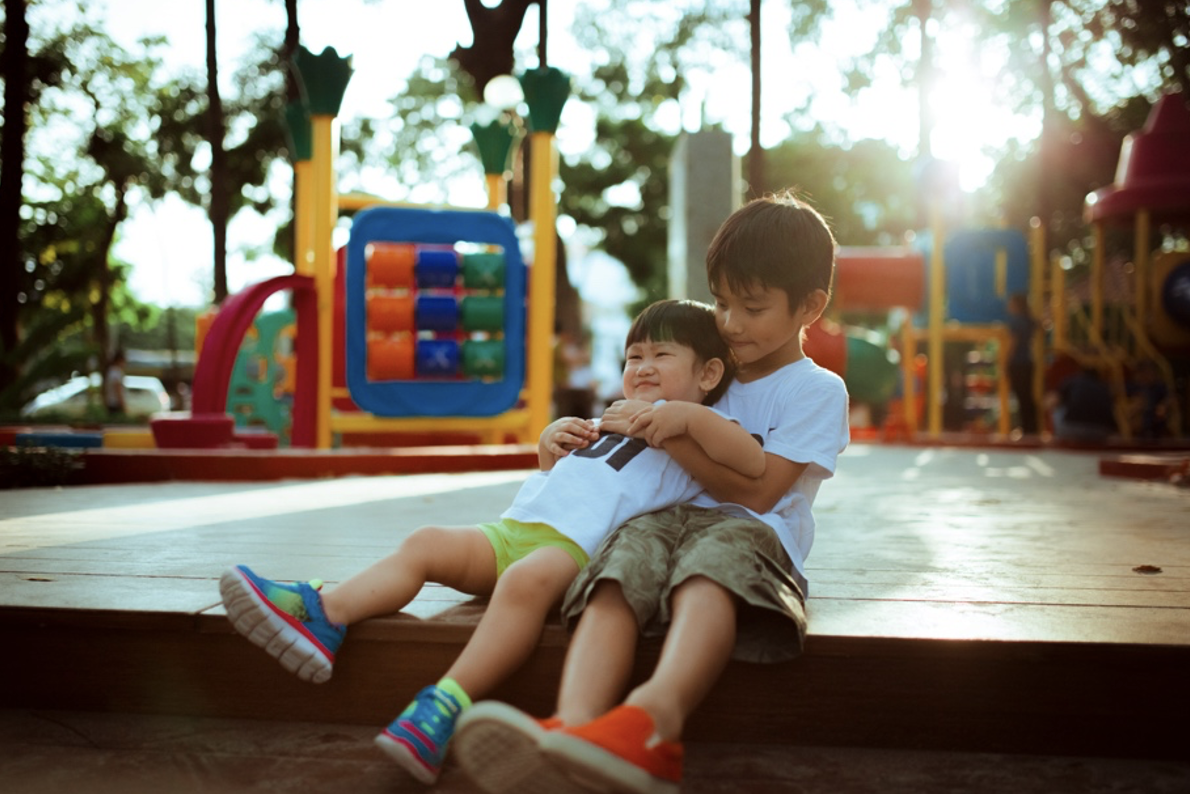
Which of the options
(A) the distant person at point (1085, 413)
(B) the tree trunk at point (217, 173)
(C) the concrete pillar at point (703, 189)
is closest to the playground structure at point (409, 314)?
(C) the concrete pillar at point (703, 189)

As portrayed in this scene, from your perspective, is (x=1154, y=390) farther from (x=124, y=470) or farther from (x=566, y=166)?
(x=566, y=166)

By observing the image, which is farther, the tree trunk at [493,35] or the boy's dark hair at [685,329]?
the tree trunk at [493,35]

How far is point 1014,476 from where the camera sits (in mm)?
6855

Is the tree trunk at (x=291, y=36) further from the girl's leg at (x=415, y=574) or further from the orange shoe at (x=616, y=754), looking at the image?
the orange shoe at (x=616, y=754)

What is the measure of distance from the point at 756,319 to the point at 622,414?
0.35 m

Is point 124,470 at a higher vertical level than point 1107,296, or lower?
lower

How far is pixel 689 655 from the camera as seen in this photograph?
5.77 feet

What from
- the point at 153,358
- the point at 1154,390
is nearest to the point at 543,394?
the point at 1154,390

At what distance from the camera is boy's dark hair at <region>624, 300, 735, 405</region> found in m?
2.28

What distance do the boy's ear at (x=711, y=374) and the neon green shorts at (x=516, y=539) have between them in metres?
0.47

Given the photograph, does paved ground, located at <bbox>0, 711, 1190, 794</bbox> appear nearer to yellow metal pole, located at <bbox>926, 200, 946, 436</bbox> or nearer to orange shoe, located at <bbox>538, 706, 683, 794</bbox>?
orange shoe, located at <bbox>538, 706, 683, 794</bbox>

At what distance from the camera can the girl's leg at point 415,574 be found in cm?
201

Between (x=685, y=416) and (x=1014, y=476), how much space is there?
543 centimetres

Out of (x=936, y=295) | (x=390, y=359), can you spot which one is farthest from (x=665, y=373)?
(x=936, y=295)
